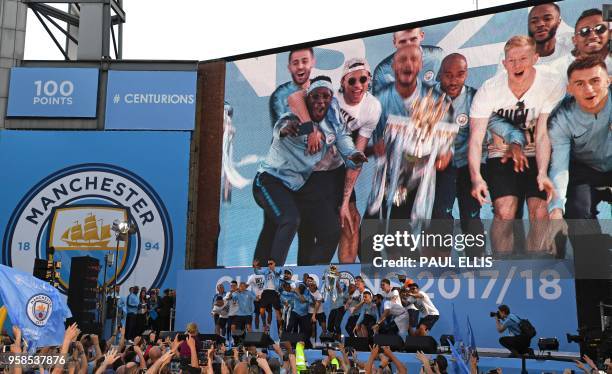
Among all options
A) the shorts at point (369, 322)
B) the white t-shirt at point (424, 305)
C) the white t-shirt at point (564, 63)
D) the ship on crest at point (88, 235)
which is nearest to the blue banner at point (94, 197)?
the ship on crest at point (88, 235)

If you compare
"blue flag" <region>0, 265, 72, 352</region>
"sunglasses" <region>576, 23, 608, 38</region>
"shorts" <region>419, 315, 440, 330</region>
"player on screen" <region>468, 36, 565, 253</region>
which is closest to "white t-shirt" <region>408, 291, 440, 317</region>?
"shorts" <region>419, 315, 440, 330</region>

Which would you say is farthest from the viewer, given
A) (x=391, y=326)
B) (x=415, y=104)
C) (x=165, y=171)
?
(x=165, y=171)

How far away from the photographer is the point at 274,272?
19.3 metres

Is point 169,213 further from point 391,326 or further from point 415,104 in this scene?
point 391,326

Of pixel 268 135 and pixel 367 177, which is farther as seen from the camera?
pixel 268 135

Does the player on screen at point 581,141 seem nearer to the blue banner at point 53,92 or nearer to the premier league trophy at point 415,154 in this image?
the premier league trophy at point 415,154

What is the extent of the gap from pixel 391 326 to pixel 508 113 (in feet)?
24.4

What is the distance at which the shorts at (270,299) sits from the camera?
750 inches

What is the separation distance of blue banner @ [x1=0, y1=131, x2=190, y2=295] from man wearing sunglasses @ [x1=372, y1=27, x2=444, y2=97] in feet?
22.7

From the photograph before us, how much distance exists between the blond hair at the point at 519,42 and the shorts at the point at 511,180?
3.23 metres

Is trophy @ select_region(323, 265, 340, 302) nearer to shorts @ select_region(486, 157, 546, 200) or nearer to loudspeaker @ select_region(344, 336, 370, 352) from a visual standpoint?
loudspeaker @ select_region(344, 336, 370, 352)

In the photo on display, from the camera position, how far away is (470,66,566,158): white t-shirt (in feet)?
64.9

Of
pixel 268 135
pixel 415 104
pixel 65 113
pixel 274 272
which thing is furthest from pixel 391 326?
pixel 65 113

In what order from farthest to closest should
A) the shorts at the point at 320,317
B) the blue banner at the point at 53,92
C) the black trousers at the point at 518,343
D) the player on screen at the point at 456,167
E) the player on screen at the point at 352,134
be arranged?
the blue banner at the point at 53,92, the player on screen at the point at 352,134, the player on screen at the point at 456,167, the shorts at the point at 320,317, the black trousers at the point at 518,343
